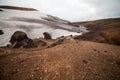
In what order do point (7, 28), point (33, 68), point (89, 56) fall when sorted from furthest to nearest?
point (7, 28) < point (89, 56) < point (33, 68)

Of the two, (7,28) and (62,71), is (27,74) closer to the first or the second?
(62,71)

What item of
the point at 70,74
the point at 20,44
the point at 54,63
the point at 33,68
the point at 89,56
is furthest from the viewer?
the point at 20,44

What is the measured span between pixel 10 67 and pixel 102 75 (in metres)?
5.74

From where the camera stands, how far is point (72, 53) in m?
9.36

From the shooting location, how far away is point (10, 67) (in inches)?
295

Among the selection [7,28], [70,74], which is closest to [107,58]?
[70,74]

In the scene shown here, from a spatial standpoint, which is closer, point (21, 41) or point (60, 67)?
point (60, 67)

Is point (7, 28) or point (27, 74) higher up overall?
point (7, 28)

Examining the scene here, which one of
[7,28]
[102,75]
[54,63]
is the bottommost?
[102,75]

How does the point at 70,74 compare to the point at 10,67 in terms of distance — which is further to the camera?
the point at 10,67

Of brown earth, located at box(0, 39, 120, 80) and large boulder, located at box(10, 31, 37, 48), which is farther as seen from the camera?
large boulder, located at box(10, 31, 37, 48)

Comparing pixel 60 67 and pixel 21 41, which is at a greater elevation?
→ pixel 21 41

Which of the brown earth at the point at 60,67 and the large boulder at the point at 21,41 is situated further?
the large boulder at the point at 21,41

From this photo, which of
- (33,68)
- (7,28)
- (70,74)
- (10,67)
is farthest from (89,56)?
(7,28)
